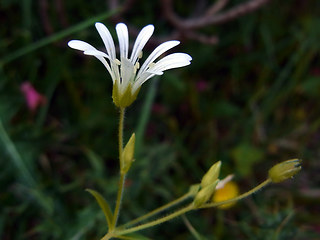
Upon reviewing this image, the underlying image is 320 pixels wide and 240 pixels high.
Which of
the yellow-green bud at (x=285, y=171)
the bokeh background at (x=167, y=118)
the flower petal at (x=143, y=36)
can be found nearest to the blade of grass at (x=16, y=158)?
the bokeh background at (x=167, y=118)

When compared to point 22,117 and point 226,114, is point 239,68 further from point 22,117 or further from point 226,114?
point 22,117

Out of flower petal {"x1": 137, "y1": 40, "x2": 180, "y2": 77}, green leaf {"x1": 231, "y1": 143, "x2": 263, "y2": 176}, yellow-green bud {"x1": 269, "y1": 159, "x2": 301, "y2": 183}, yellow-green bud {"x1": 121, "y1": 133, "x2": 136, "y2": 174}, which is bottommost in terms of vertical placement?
green leaf {"x1": 231, "y1": 143, "x2": 263, "y2": 176}

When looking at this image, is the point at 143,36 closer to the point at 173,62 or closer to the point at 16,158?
the point at 173,62

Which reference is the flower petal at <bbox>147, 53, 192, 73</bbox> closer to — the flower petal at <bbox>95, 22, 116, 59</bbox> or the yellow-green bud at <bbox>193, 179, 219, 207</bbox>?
the flower petal at <bbox>95, 22, 116, 59</bbox>

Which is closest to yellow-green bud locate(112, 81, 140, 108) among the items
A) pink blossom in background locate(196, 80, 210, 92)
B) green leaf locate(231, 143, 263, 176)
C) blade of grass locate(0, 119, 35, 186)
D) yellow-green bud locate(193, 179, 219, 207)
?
yellow-green bud locate(193, 179, 219, 207)

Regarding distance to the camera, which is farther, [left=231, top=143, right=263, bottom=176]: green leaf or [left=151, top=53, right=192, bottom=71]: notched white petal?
[left=231, top=143, right=263, bottom=176]: green leaf

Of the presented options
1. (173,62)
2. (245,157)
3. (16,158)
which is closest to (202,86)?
(245,157)

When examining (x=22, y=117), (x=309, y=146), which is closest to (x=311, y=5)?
(x=309, y=146)
